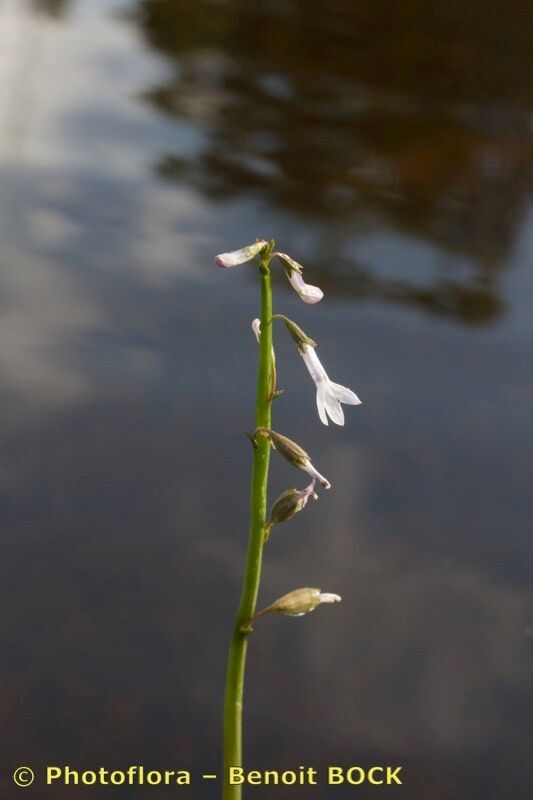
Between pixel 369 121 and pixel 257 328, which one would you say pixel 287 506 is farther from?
pixel 369 121

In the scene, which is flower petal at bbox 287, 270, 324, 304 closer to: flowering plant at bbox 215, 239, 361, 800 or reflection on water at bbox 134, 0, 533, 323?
flowering plant at bbox 215, 239, 361, 800

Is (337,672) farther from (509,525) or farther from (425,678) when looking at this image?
(509,525)

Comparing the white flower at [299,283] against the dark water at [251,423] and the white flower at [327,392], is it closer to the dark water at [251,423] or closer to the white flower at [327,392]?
the white flower at [327,392]

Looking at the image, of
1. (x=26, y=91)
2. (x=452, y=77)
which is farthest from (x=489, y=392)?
(x=452, y=77)

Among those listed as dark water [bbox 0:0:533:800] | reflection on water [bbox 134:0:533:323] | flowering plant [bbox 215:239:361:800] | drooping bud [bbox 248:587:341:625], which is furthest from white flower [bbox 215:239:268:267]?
reflection on water [bbox 134:0:533:323]
